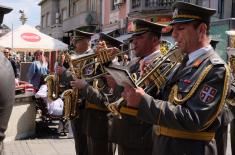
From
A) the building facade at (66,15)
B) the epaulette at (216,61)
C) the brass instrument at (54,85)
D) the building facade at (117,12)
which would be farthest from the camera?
the building facade at (66,15)

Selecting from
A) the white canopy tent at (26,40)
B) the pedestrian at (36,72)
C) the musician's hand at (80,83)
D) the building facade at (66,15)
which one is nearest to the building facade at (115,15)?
the building facade at (66,15)

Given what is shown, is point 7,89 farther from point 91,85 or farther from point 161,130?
point 91,85

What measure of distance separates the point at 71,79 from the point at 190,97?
119 inches

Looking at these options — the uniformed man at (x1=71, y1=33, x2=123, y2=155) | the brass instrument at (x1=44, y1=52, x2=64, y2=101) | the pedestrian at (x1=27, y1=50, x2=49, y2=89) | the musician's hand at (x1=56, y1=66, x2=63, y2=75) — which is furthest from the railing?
the uniformed man at (x1=71, y1=33, x2=123, y2=155)

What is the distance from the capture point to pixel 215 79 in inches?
118

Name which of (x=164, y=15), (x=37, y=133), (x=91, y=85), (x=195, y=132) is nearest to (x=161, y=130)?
(x=195, y=132)

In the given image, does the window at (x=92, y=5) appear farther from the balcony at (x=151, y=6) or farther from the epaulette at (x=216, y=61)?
the epaulette at (x=216, y=61)

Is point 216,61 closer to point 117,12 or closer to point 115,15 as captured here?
point 117,12

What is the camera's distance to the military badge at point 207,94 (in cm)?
295

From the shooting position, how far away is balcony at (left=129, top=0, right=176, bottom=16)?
29059mm

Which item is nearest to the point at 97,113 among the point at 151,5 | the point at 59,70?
the point at 59,70

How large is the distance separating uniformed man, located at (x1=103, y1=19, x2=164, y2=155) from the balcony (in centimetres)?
2420

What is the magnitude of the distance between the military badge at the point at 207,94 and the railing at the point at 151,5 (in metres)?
25.8

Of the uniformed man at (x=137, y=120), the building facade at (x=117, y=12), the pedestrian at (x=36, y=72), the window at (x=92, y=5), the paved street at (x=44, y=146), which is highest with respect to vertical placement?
the window at (x=92, y=5)
